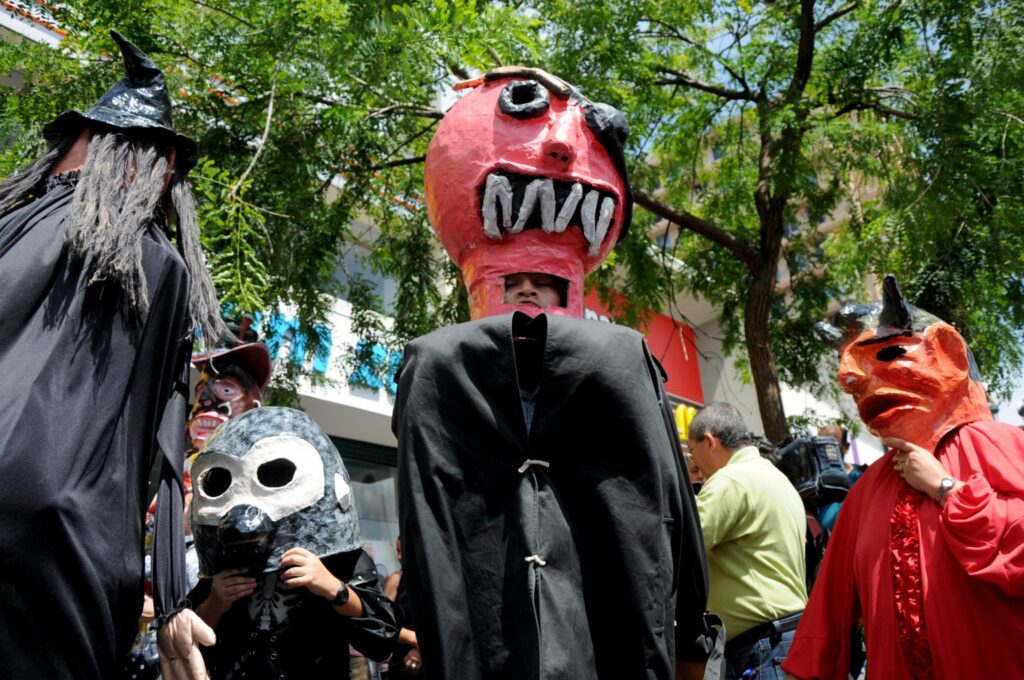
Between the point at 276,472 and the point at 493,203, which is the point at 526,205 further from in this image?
the point at 276,472

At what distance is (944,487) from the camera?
9.70ft

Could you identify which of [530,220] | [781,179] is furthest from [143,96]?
[781,179]

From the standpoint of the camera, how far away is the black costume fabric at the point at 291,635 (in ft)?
8.86

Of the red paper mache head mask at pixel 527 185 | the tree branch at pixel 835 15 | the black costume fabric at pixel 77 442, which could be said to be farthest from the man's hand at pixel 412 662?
the tree branch at pixel 835 15

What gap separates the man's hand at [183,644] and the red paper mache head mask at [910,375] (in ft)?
7.58

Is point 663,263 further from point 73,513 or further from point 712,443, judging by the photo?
point 73,513

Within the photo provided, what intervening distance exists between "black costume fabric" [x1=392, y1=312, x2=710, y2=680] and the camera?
258 centimetres

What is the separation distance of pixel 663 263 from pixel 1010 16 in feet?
10.8

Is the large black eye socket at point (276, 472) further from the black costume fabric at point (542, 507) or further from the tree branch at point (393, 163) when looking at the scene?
the tree branch at point (393, 163)

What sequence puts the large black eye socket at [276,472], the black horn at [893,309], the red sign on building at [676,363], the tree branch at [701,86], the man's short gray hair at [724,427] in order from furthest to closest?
the red sign on building at [676,363] → the tree branch at [701,86] → the man's short gray hair at [724,427] → the black horn at [893,309] → the large black eye socket at [276,472]

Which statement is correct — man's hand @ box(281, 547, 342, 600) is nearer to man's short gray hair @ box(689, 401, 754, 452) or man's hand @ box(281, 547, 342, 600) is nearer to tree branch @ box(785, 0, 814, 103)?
man's short gray hair @ box(689, 401, 754, 452)

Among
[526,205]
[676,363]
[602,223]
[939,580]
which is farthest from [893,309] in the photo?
[676,363]

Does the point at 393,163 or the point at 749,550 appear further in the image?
the point at 393,163

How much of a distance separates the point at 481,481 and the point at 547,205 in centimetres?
112
